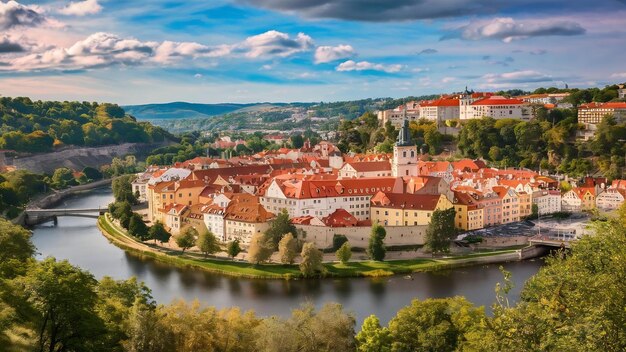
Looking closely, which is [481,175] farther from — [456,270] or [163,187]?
[163,187]

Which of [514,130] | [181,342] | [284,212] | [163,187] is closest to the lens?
[181,342]

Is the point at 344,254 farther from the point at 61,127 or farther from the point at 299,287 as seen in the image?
the point at 61,127

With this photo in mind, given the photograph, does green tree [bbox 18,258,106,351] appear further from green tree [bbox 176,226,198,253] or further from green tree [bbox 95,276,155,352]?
green tree [bbox 176,226,198,253]

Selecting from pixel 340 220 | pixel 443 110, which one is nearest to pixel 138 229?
pixel 340 220

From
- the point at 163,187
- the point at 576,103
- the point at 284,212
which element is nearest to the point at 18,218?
the point at 163,187

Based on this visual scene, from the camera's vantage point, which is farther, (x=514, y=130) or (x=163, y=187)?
(x=514, y=130)

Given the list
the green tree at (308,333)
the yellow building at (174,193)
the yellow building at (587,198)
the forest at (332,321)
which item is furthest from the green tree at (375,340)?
the yellow building at (587,198)
